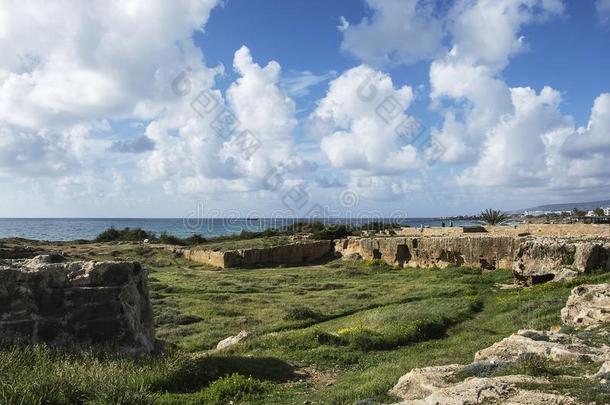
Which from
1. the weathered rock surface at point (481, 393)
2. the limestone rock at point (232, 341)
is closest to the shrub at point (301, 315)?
the limestone rock at point (232, 341)

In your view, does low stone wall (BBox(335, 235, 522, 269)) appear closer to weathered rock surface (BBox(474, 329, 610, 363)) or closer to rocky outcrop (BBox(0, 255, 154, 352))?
weathered rock surface (BBox(474, 329, 610, 363))

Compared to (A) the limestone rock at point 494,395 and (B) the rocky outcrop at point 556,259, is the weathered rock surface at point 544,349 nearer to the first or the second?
(A) the limestone rock at point 494,395

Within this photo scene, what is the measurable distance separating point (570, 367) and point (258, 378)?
17.5 feet

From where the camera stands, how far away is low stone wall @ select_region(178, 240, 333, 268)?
131 ft

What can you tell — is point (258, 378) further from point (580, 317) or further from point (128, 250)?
point (128, 250)

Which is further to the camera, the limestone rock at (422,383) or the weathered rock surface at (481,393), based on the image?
the limestone rock at (422,383)

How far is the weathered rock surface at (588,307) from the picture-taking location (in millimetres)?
11273

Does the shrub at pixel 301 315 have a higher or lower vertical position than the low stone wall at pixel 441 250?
lower

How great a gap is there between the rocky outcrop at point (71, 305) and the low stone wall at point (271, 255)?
2888 cm

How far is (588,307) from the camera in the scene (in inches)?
470

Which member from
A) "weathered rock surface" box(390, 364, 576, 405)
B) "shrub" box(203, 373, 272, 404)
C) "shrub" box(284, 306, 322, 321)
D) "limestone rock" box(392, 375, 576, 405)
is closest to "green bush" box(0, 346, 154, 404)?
"shrub" box(203, 373, 272, 404)

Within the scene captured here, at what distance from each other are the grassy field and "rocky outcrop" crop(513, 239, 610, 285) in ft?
4.18

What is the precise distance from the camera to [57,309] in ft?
33.2

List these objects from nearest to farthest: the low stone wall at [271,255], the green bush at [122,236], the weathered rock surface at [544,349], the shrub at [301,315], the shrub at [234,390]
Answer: the weathered rock surface at [544,349] < the shrub at [234,390] < the shrub at [301,315] < the low stone wall at [271,255] < the green bush at [122,236]
